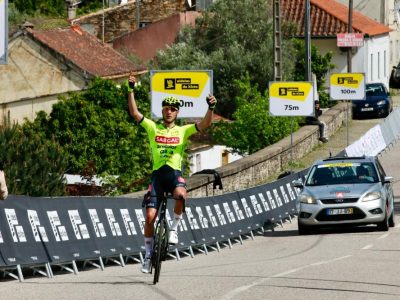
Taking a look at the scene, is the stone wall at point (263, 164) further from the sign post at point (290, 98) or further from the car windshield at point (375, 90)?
the car windshield at point (375, 90)

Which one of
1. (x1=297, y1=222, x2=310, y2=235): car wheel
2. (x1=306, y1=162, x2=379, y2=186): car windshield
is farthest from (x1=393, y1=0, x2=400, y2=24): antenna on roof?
(x1=297, y1=222, x2=310, y2=235): car wheel

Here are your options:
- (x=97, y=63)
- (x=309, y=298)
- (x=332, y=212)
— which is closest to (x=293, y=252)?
(x=332, y=212)

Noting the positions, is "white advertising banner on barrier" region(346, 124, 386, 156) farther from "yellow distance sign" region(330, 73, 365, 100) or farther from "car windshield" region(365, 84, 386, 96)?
"car windshield" region(365, 84, 386, 96)

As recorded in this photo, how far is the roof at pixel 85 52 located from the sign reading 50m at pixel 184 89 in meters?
24.1

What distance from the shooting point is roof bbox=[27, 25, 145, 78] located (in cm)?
5497

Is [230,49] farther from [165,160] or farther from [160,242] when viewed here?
[160,242]

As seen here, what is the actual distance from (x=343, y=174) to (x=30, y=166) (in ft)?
29.2

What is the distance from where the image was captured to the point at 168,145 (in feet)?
50.5

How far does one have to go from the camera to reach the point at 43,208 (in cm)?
1706

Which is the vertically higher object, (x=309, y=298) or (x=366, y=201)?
(x=309, y=298)

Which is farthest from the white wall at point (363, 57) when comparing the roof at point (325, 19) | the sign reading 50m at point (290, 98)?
the sign reading 50m at point (290, 98)

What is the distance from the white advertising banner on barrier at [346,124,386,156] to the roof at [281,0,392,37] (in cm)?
2572

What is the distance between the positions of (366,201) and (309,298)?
1190cm

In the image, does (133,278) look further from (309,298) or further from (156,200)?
(309,298)
